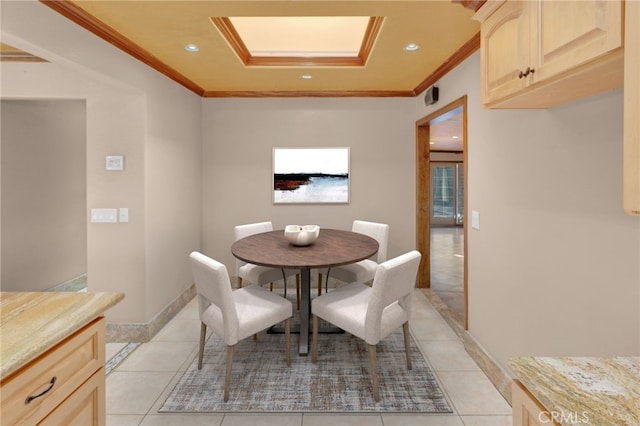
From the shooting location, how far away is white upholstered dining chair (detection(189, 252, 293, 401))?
1.96 metres

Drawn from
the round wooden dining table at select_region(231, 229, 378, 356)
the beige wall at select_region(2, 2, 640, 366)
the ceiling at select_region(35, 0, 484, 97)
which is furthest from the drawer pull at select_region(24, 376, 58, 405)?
the ceiling at select_region(35, 0, 484, 97)

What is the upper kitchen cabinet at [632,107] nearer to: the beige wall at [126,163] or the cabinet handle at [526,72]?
the cabinet handle at [526,72]

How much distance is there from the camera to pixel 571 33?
3.47 ft

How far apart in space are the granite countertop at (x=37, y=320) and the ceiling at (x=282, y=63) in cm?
172

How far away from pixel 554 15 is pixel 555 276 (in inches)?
49.8

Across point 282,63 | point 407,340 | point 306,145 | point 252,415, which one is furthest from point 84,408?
point 306,145

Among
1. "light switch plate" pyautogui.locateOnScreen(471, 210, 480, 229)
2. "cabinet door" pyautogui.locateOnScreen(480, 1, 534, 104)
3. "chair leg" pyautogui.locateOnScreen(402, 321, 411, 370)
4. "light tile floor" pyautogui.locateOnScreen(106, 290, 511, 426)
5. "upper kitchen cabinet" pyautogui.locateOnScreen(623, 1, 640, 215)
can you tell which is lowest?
"light tile floor" pyautogui.locateOnScreen(106, 290, 511, 426)

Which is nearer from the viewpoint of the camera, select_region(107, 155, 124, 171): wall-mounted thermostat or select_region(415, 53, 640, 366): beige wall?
select_region(415, 53, 640, 366): beige wall

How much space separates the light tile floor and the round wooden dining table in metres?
0.41

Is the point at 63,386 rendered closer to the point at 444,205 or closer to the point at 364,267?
the point at 364,267

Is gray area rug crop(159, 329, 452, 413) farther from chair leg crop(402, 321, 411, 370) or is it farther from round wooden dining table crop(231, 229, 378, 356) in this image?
round wooden dining table crop(231, 229, 378, 356)

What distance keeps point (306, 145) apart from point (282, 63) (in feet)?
3.90

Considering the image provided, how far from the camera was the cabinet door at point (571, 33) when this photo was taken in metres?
0.92

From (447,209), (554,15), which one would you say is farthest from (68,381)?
(447,209)
